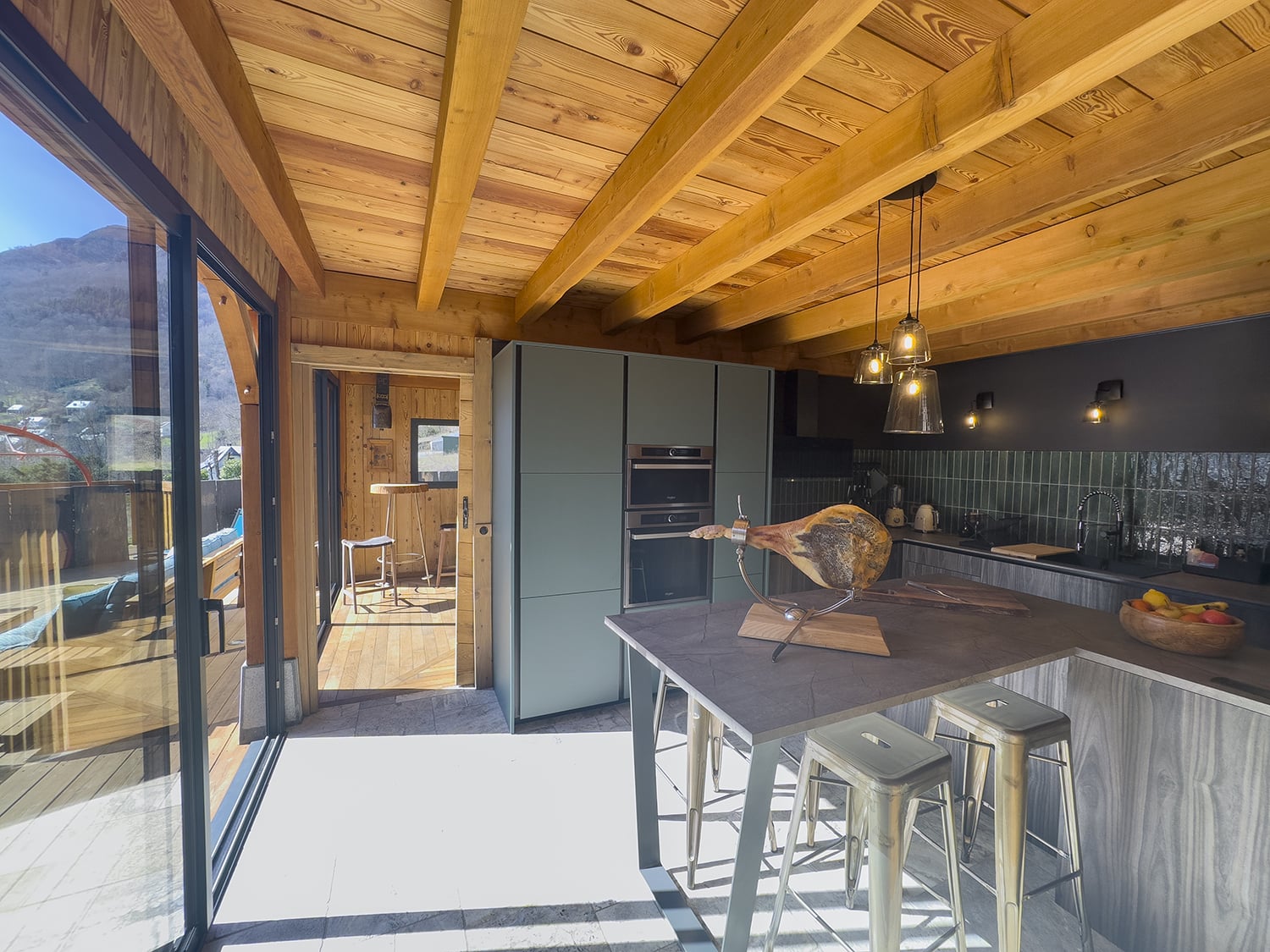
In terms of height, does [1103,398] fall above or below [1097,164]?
below

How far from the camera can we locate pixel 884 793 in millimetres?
1333

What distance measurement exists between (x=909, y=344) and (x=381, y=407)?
18.0ft

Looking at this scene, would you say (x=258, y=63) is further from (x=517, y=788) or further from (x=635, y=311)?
(x=517, y=788)

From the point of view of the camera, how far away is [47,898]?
1.04 metres

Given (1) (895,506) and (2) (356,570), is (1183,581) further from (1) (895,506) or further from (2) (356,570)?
(2) (356,570)

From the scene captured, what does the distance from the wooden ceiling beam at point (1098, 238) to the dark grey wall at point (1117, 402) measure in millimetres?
1087

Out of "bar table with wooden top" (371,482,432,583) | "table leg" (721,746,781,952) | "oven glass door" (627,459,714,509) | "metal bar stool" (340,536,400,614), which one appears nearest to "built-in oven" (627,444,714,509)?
"oven glass door" (627,459,714,509)

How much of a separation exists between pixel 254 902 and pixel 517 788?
100 centimetres

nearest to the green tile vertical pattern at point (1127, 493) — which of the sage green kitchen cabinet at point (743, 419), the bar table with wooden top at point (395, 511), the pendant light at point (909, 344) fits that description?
the sage green kitchen cabinet at point (743, 419)

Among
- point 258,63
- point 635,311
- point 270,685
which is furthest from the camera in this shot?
point 635,311

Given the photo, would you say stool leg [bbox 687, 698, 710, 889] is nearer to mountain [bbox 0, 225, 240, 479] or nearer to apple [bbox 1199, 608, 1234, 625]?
apple [bbox 1199, 608, 1234, 625]

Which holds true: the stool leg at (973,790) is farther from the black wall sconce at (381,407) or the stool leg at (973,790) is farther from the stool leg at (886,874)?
the black wall sconce at (381,407)

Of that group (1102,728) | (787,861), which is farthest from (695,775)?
(1102,728)

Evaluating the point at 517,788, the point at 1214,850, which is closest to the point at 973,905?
the point at 1214,850
